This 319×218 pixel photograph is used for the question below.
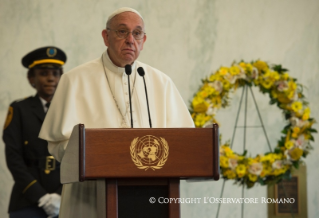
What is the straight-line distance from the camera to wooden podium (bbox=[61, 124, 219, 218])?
91.9 inches

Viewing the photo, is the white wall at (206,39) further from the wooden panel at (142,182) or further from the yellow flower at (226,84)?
the wooden panel at (142,182)

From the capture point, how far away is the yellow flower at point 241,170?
5387mm

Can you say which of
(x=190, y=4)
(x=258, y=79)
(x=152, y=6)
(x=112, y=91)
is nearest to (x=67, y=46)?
(x=152, y=6)

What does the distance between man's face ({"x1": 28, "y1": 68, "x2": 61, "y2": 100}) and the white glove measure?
37.2 inches

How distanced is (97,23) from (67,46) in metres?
0.45

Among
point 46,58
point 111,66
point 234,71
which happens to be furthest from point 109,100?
point 234,71

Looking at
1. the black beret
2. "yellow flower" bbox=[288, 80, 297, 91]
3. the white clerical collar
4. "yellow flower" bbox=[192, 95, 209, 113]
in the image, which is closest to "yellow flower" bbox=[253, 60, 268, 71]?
"yellow flower" bbox=[288, 80, 297, 91]

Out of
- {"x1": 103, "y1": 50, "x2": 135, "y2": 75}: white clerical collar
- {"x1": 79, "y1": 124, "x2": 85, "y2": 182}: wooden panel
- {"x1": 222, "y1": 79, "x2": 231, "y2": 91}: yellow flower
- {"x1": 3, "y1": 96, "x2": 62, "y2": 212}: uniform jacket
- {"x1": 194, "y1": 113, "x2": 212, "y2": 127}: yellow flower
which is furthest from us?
{"x1": 222, "y1": 79, "x2": 231, "y2": 91}: yellow flower

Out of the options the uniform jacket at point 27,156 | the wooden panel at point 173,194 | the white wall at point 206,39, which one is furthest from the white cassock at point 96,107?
the white wall at point 206,39

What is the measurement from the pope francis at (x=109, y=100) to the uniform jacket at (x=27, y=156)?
1.49 meters

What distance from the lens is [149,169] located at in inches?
92.9

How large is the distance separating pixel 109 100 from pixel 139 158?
2.81 feet

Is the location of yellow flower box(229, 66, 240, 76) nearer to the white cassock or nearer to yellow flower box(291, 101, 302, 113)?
yellow flower box(291, 101, 302, 113)

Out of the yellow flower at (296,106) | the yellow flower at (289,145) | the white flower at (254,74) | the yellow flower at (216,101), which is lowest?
the yellow flower at (289,145)
